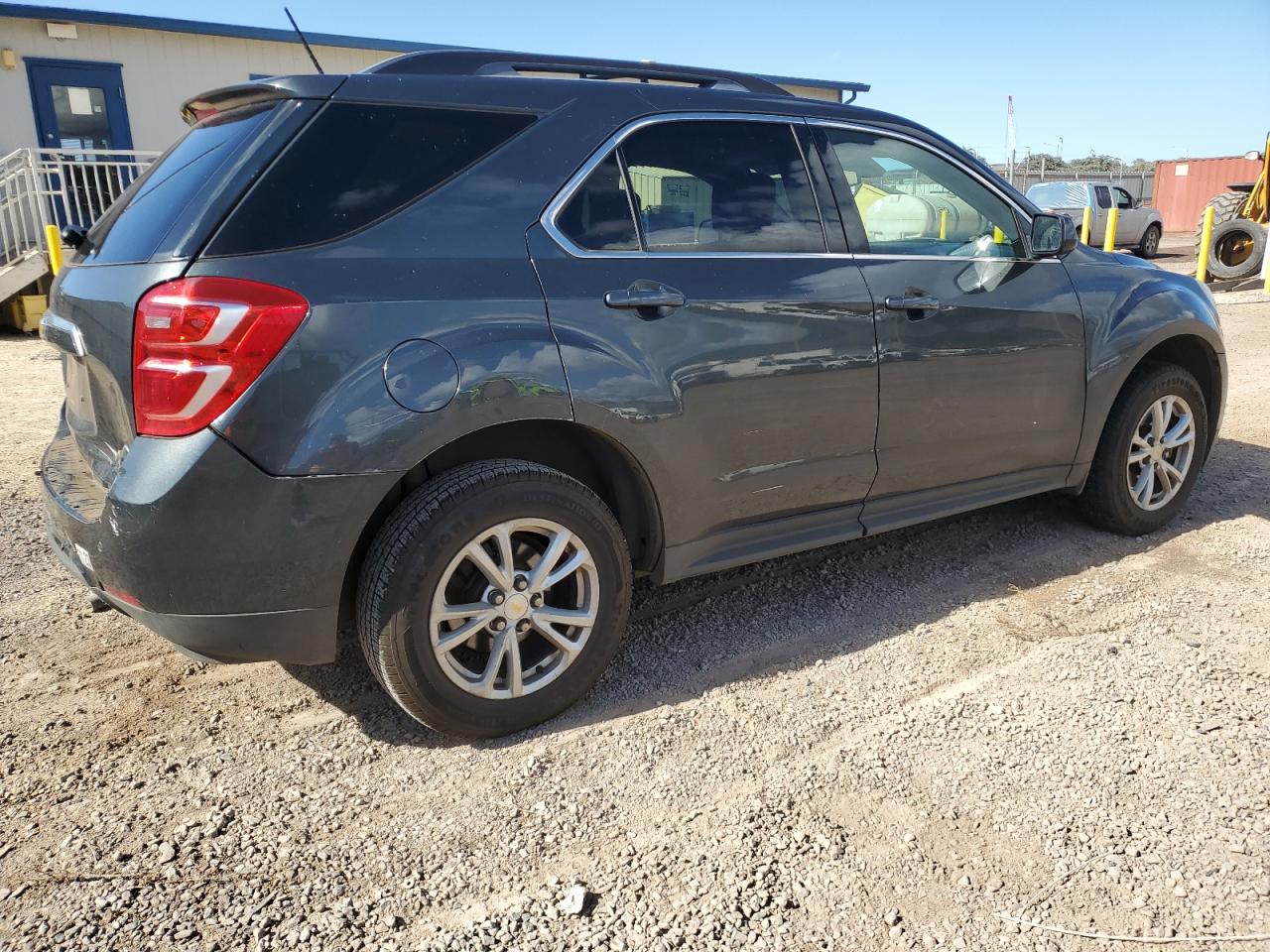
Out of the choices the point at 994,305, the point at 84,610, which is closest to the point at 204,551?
the point at 84,610

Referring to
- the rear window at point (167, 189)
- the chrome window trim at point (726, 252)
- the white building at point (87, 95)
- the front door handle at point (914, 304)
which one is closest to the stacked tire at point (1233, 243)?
the white building at point (87, 95)

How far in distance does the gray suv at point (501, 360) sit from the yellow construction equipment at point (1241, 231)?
50.0 ft

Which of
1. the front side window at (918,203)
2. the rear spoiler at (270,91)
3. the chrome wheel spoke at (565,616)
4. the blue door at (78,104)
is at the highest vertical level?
the blue door at (78,104)

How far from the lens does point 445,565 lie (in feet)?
8.77

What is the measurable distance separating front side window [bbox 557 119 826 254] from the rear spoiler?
0.73 meters

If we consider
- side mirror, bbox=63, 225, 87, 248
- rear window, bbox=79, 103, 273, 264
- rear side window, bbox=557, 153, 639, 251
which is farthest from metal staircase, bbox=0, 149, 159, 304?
rear side window, bbox=557, 153, 639, 251

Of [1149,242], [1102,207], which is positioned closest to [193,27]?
[1102,207]

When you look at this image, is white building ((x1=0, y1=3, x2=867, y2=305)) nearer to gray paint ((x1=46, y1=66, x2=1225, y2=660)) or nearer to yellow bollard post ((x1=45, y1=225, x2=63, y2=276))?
yellow bollard post ((x1=45, y1=225, x2=63, y2=276))

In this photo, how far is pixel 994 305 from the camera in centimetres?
377

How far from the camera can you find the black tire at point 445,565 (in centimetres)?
263

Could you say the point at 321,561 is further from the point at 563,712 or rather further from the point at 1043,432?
the point at 1043,432

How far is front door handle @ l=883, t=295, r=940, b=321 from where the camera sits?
3480 mm

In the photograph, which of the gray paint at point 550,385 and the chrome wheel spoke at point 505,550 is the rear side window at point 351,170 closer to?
the gray paint at point 550,385

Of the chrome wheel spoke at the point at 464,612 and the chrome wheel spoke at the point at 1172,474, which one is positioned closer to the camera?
the chrome wheel spoke at the point at 464,612
